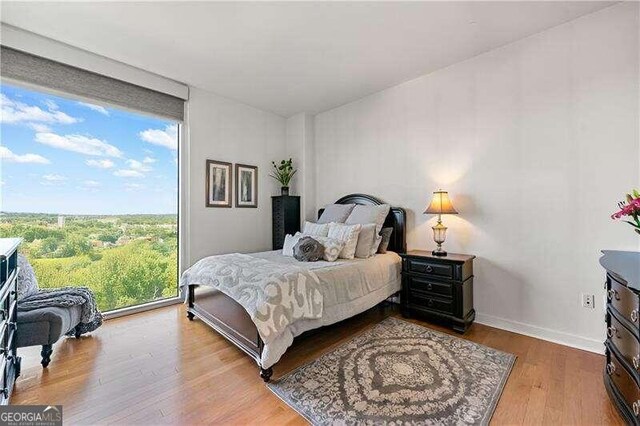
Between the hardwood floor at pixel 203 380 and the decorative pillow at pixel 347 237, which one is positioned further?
the decorative pillow at pixel 347 237

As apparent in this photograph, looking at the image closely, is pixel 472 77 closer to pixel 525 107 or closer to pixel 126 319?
pixel 525 107

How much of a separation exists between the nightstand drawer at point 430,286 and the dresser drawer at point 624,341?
1.11m

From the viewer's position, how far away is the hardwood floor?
156 cm

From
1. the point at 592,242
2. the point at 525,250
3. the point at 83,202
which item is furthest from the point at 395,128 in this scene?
the point at 83,202

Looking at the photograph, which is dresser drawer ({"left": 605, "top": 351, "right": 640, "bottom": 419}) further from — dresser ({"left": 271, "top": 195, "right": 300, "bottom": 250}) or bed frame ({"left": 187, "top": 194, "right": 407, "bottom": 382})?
dresser ({"left": 271, "top": 195, "right": 300, "bottom": 250})

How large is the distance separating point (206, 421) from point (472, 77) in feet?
12.3

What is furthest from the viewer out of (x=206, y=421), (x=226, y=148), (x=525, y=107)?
(x=226, y=148)

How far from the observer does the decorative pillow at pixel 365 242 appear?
304 cm

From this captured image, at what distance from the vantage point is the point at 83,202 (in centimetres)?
297

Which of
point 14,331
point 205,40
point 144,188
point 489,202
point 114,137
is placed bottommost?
point 14,331

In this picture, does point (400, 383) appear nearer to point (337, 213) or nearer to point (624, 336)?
point (624, 336)

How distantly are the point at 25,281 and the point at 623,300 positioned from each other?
4145 millimetres

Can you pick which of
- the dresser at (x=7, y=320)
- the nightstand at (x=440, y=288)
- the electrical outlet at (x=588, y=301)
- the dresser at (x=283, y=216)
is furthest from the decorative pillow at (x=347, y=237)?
the dresser at (x=7, y=320)

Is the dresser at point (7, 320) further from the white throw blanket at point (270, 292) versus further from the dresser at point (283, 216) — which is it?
the dresser at point (283, 216)
